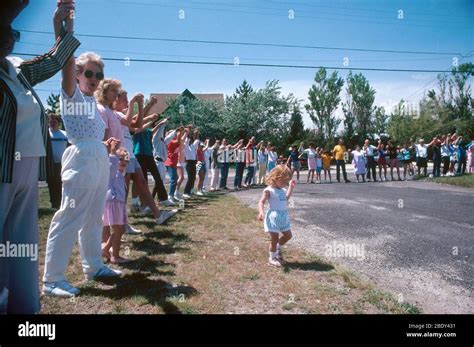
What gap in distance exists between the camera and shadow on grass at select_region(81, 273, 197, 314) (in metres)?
2.49

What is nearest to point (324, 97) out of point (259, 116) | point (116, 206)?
point (116, 206)

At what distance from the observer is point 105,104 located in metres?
3.34

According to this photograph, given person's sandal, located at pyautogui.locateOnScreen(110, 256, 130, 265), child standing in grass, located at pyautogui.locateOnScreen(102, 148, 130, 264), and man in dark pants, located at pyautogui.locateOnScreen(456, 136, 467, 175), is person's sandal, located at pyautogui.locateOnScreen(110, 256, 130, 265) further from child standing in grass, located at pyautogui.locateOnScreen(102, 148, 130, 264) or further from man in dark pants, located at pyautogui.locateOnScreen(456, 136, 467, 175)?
man in dark pants, located at pyautogui.locateOnScreen(456, 136, 467, 175)

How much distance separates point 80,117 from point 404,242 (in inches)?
159

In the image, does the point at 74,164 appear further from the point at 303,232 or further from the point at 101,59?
the point at 303,232

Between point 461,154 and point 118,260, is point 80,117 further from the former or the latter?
point 461,154

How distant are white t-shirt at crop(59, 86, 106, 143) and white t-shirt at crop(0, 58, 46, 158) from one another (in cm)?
38

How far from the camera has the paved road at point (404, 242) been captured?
282 centimetres

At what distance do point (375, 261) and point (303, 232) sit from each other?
1.46 meters

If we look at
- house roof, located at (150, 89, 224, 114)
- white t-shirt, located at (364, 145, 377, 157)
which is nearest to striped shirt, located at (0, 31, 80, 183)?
house roof, located at (150, 89, 224, 114)

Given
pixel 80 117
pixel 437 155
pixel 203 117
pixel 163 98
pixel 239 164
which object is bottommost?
pixel 239 164

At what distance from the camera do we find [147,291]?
2662 millimetres
